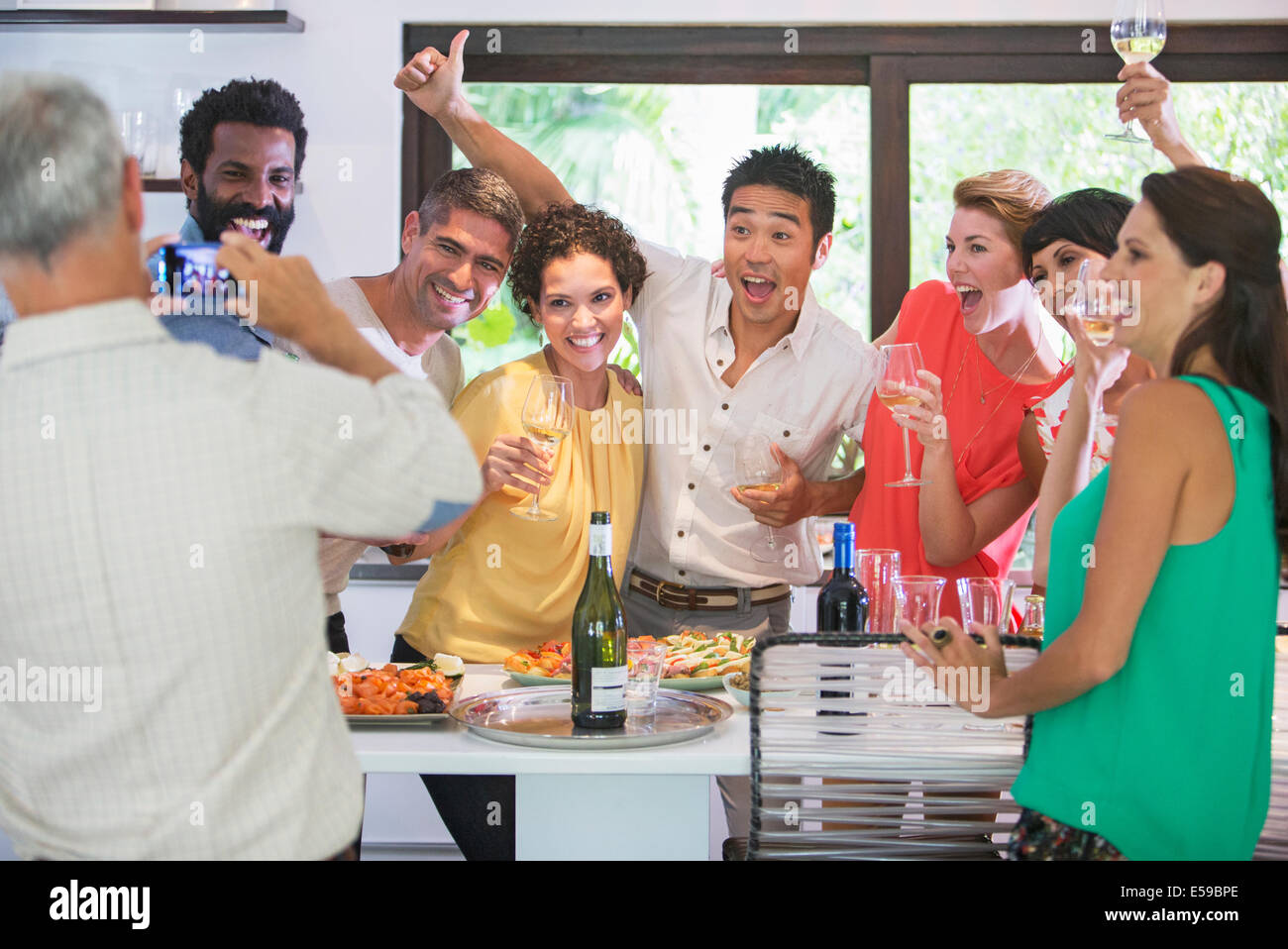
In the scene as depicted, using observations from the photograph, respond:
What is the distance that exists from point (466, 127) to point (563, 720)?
1.61 meters

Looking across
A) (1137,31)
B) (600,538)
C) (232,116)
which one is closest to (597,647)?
(600,538)

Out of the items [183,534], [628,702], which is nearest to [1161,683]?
[628,702]

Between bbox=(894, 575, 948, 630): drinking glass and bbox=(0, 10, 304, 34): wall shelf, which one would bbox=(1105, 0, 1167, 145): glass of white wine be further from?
bbox=(0, 10, 304, 34): wall shelf

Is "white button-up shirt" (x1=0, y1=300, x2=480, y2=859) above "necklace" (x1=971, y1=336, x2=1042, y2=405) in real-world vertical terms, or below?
below

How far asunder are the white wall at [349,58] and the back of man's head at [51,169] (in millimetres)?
2694

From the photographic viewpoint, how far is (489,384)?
254cm

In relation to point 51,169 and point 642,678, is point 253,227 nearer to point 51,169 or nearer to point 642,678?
point 642,678

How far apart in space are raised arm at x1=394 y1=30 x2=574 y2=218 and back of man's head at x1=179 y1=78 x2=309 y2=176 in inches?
18.2

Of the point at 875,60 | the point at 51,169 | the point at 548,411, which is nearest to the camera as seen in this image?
the point at 51,169

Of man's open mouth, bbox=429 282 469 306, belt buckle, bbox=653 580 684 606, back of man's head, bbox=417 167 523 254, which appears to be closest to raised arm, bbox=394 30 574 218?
back of man's head, bbox=417 167 523 254

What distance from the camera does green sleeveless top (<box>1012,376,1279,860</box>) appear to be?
1.39 metres

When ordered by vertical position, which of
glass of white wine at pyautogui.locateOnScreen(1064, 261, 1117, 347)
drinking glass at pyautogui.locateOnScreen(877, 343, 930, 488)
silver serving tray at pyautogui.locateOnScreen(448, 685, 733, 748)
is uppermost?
glass of white wine at pyautogui.locateOnScreen(1064, 261, 1117, 347)

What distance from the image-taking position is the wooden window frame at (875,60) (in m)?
3.78

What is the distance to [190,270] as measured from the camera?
2574 millimetres
